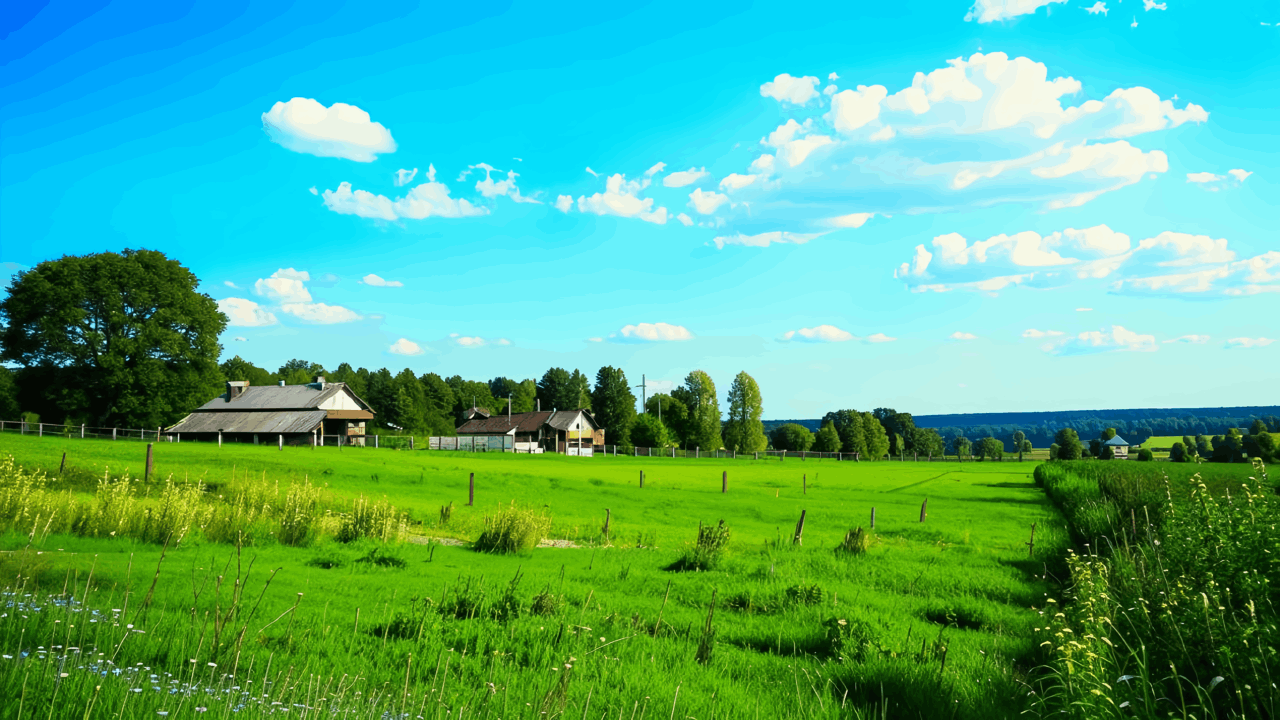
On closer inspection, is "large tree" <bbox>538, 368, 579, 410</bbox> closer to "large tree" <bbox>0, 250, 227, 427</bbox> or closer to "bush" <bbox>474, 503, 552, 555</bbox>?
"large tree" <bbox>0, 250, 227, 427</bbox>

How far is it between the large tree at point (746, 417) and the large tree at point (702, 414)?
9.75 ft

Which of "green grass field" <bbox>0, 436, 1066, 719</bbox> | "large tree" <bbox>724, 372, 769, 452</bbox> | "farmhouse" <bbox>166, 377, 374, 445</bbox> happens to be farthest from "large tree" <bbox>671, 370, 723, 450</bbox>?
"green grass field" <bbox>0, 436, 1066, 719</bbox>

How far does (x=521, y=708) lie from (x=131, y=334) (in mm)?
71027

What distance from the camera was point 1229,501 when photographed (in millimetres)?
8477

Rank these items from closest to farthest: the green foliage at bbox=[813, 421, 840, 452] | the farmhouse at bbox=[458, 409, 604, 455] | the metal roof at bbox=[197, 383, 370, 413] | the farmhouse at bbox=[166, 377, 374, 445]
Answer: the farmhouse at bbox=[166, 377, 374, 445] < the metal roof at bbox=[197, 383, 370, 413] < the farmhouse at bbox=[458, 409, 604, 455] < the green foliage at bbox=[813, 421, 840, 452]

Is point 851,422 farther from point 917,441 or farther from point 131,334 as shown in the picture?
point 131,334

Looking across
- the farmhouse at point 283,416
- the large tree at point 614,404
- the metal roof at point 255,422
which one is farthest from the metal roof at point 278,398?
the large tree at point 614,404

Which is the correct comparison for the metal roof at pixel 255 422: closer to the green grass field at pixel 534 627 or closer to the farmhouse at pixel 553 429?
the farmhouse at pixel 553 429

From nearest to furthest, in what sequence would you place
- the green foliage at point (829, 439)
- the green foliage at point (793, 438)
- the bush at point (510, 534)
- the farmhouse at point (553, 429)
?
the bush at point (510, 534) < the farmhouse at point (553, 429) < the green foliage at point (829, 439) < the green foliage at point (793, 438)

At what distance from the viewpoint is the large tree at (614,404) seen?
123812mm

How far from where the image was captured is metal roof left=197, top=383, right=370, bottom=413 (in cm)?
8431

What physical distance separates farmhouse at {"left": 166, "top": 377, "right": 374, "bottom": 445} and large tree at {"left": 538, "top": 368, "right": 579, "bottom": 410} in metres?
62.5

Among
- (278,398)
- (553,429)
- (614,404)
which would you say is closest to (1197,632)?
(278,398)

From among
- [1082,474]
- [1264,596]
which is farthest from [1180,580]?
[1082,474]
